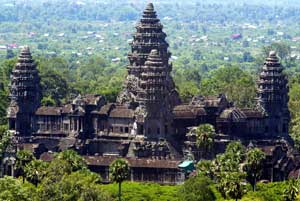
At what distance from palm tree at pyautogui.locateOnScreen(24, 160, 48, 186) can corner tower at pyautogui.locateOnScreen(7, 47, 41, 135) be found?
910 inches

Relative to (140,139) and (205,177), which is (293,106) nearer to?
(140,139)

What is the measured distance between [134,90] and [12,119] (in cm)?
1187

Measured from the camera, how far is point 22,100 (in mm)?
137000

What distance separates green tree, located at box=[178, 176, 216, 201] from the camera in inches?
4301

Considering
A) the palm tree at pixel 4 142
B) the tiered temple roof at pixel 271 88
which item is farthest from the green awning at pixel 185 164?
the tiered temple roof at pixel 271 88

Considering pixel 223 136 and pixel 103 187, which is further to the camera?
pixel 223 136

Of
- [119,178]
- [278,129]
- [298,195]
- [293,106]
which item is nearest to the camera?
[298,195]

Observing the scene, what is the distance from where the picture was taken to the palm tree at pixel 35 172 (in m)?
112

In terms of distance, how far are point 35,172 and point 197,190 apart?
503 inches

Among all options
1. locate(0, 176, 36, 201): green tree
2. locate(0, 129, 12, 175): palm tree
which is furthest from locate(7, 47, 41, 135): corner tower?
locate(0, 176, 36, 201): green tree

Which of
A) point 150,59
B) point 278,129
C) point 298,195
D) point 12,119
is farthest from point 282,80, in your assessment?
point 298,195

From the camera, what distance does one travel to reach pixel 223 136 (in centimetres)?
12975

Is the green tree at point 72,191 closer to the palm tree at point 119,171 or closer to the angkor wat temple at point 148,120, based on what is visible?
the palm tree at point 119,171

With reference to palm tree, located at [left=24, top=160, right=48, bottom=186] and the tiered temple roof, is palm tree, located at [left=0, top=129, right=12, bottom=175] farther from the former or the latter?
the tiered temple roof
